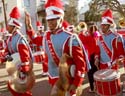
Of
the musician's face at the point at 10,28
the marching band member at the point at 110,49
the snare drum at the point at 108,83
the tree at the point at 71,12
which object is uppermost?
the musician's face at the point at 10,28

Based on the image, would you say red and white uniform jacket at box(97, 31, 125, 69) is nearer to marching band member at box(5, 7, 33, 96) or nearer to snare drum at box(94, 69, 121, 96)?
snare drum at box(94, 69, 121, 96)

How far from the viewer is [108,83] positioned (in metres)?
5.31

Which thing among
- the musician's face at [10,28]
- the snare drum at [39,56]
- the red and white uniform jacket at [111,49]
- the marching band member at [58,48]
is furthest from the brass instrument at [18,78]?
the snare drum at [39,56]

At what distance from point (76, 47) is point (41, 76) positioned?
7.62m

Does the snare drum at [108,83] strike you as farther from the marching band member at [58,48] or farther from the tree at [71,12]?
the tree at [71,12]

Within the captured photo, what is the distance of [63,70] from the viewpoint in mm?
3967

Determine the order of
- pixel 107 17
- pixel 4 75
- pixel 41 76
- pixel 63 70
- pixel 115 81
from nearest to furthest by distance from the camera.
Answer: pixel 63 70 < pixel 115 81 < pixel 107 17 < pixel 41 76 < pixel 4 75

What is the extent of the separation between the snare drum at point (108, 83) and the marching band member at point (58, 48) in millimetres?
1139

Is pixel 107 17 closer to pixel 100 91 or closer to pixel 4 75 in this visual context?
pixel 100 91

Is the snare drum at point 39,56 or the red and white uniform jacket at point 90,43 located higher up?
the red and white uniform jacket at point 90,43

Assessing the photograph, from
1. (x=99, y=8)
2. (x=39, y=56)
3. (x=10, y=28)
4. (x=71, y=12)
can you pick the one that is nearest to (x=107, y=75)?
(x=10, y=28)

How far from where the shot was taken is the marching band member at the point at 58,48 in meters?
3.97

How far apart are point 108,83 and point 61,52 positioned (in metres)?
1.29

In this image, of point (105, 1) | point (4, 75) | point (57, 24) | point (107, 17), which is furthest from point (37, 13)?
point (57, 24)
